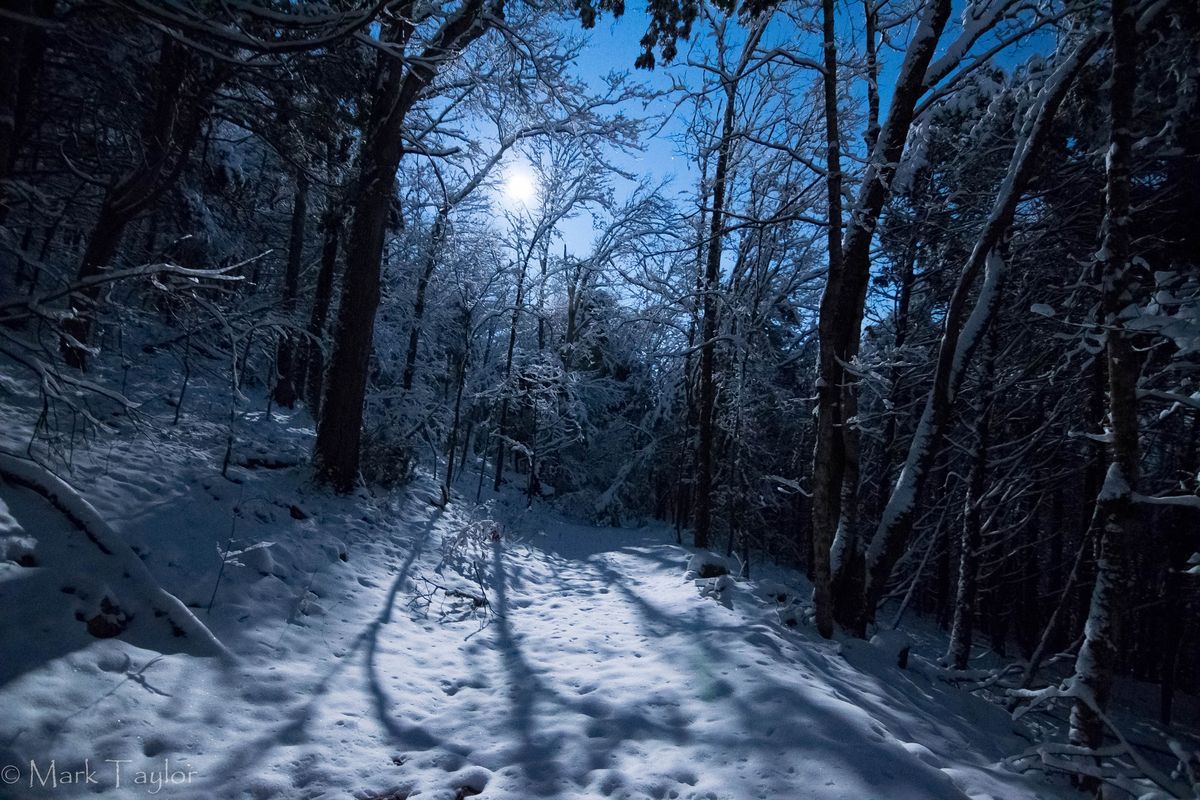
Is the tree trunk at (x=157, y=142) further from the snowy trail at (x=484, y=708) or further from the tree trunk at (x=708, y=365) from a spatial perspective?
the tree trunk at (x=708, y=365)

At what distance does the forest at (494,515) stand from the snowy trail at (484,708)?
31 millimetres

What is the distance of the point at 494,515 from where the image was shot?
46.8 ft

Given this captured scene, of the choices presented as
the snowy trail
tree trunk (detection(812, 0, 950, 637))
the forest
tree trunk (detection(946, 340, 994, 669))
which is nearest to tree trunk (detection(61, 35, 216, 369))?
the forest

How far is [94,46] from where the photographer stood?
219 inches

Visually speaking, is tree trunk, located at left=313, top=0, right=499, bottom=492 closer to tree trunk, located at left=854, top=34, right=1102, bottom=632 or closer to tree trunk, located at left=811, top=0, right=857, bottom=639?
tree trunk, located at left=811, top=0, right=857, bottom=639

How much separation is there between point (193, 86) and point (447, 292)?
12638mm

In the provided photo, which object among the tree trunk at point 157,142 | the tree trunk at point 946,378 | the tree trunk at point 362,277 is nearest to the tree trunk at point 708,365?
the tree trunk at point 946,378

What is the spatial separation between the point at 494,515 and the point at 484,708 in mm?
10191

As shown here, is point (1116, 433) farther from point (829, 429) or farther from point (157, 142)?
point (157, 142)

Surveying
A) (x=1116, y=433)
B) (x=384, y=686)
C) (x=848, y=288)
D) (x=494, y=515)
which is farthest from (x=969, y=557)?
(x=494, y=515)

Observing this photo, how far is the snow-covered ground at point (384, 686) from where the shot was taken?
2994mm

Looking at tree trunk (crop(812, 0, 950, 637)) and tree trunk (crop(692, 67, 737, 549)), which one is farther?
tree trunk (crop(692, 67, 737, 549))

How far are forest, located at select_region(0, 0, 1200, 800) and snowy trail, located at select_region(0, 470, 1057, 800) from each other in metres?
0.03

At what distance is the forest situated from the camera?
3.27 m
